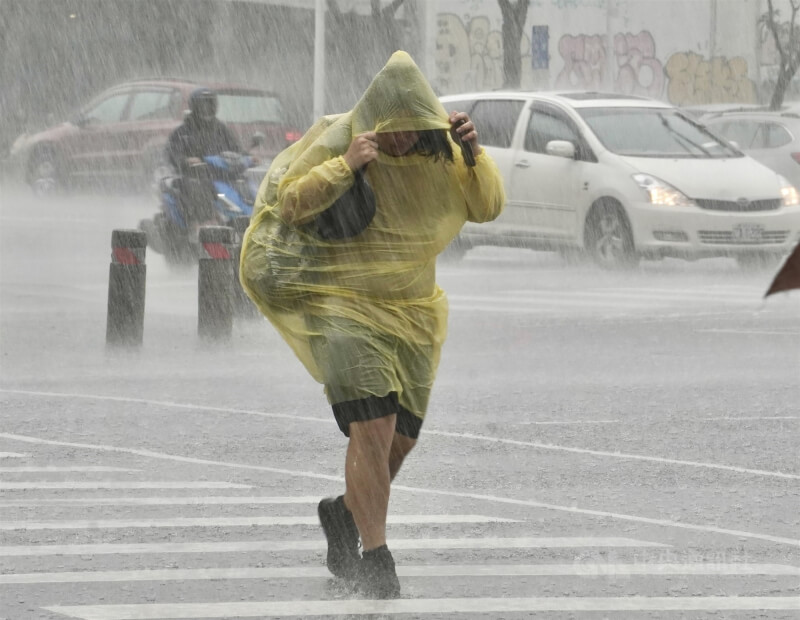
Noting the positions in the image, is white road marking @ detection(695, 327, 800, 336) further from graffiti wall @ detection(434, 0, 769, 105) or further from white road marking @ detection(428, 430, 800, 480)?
graffiti wall @ detection(434, 0, 769, 105)

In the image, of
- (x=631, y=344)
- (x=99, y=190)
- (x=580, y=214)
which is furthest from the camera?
(x=99, y=190)

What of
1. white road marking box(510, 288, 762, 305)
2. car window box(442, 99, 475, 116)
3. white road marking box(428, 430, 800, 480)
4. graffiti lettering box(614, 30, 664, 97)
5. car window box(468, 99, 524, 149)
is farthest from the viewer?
graffiti lettering box(614, 30, 664, 97)

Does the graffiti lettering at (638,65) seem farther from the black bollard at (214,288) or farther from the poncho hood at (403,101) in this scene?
the poncho hood at (403,101)

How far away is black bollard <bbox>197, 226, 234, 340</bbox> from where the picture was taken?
12359 mm

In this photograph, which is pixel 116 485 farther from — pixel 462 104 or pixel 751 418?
pixel 462 104

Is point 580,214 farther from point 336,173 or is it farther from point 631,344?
point 336,173

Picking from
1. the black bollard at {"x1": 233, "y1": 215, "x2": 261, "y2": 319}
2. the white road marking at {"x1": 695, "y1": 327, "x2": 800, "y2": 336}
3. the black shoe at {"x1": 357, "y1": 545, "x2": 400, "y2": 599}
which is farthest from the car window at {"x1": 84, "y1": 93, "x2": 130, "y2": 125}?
the black shoe at {"x1": 357, "y1": 545, "x2": 400, "y2": 599}

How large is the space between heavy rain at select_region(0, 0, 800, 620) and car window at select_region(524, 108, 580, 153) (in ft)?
0.09

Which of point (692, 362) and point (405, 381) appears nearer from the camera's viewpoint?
point (405, 381)

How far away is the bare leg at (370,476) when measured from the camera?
543 centimetres

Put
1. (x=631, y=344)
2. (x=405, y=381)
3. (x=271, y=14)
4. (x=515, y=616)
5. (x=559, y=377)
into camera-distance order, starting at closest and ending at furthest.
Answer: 1. (x=515, y=616)
2. (x=405, y=381)
3. (x=559, y=377)
4. (x=631, y=344)
5. (x=271, y=14)

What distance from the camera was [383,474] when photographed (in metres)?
5.47

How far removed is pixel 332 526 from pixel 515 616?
708mm

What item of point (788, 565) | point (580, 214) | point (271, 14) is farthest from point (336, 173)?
point (271, 14)
